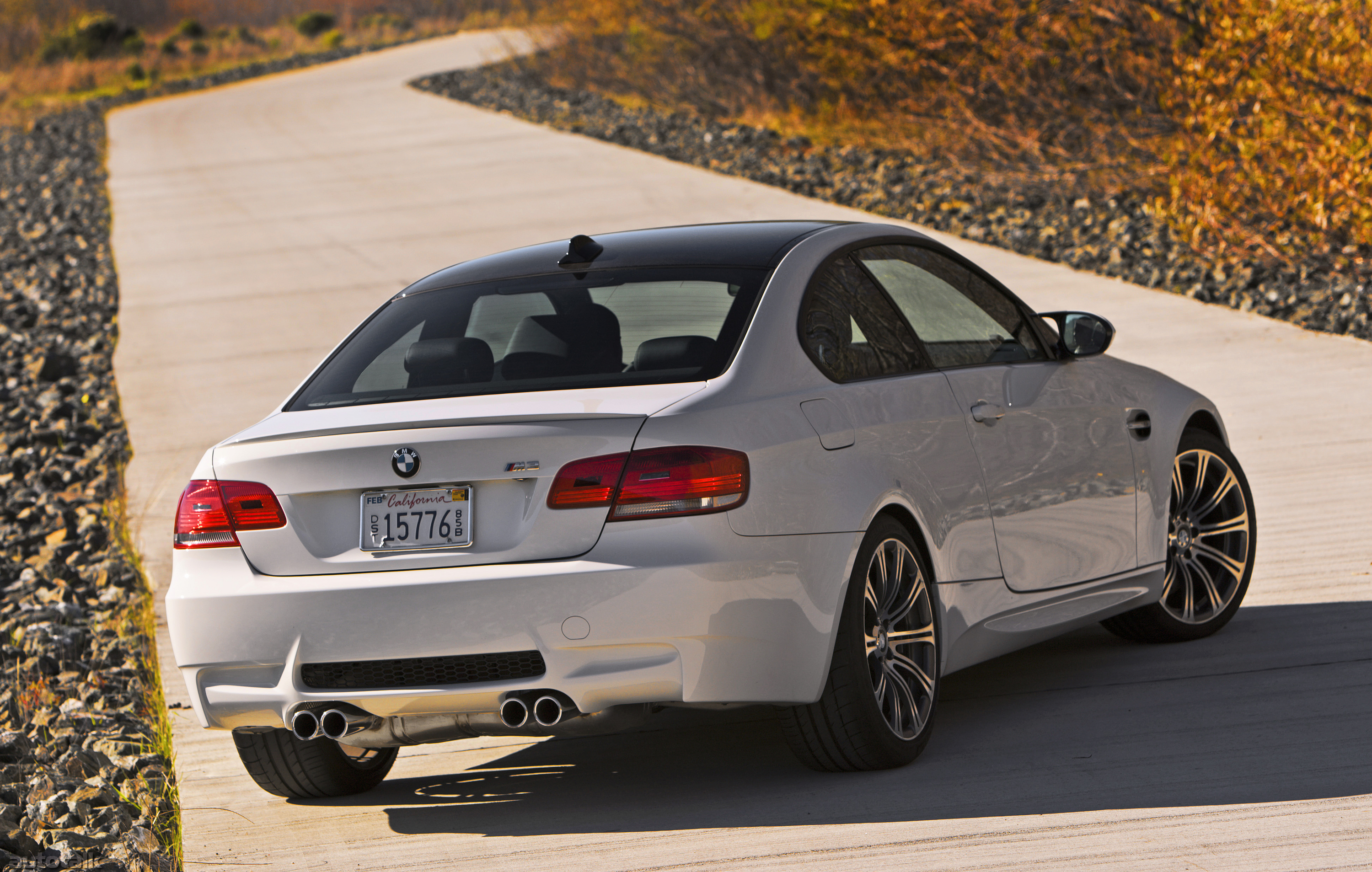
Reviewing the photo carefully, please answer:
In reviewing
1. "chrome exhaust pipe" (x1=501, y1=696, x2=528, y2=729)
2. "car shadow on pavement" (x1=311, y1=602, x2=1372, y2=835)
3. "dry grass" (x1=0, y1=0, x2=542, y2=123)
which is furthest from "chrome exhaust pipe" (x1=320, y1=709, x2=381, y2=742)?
"dry grass" (x1=0, y1=0, x2=542, y2=123)

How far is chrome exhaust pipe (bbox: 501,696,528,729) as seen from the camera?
403 cm

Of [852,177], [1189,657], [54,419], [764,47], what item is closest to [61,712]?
[1189,657]

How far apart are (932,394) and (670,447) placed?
116 centimetres

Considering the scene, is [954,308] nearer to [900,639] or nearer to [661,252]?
[661,252]

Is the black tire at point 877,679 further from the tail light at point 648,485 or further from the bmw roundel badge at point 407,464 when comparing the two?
the bmw roundel badge at point 407,464

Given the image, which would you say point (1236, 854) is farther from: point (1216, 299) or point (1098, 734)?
point (1216, 299)

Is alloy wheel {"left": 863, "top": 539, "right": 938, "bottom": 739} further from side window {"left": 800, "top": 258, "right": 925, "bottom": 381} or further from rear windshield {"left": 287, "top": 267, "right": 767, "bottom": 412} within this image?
rear windshield {"left": 287, "top": 267, "right": 767, "bottom": 412}

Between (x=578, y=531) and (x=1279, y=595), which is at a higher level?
(x=578, y=531)

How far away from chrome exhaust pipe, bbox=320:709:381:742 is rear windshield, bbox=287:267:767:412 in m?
0.84

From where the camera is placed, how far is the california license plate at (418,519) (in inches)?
159

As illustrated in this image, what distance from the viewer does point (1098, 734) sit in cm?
481

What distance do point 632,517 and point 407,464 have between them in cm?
59

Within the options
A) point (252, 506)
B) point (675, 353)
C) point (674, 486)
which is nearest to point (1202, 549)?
point (675, 353)

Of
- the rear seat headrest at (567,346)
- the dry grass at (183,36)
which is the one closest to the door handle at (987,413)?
the rear seat headrest at (567,346)
